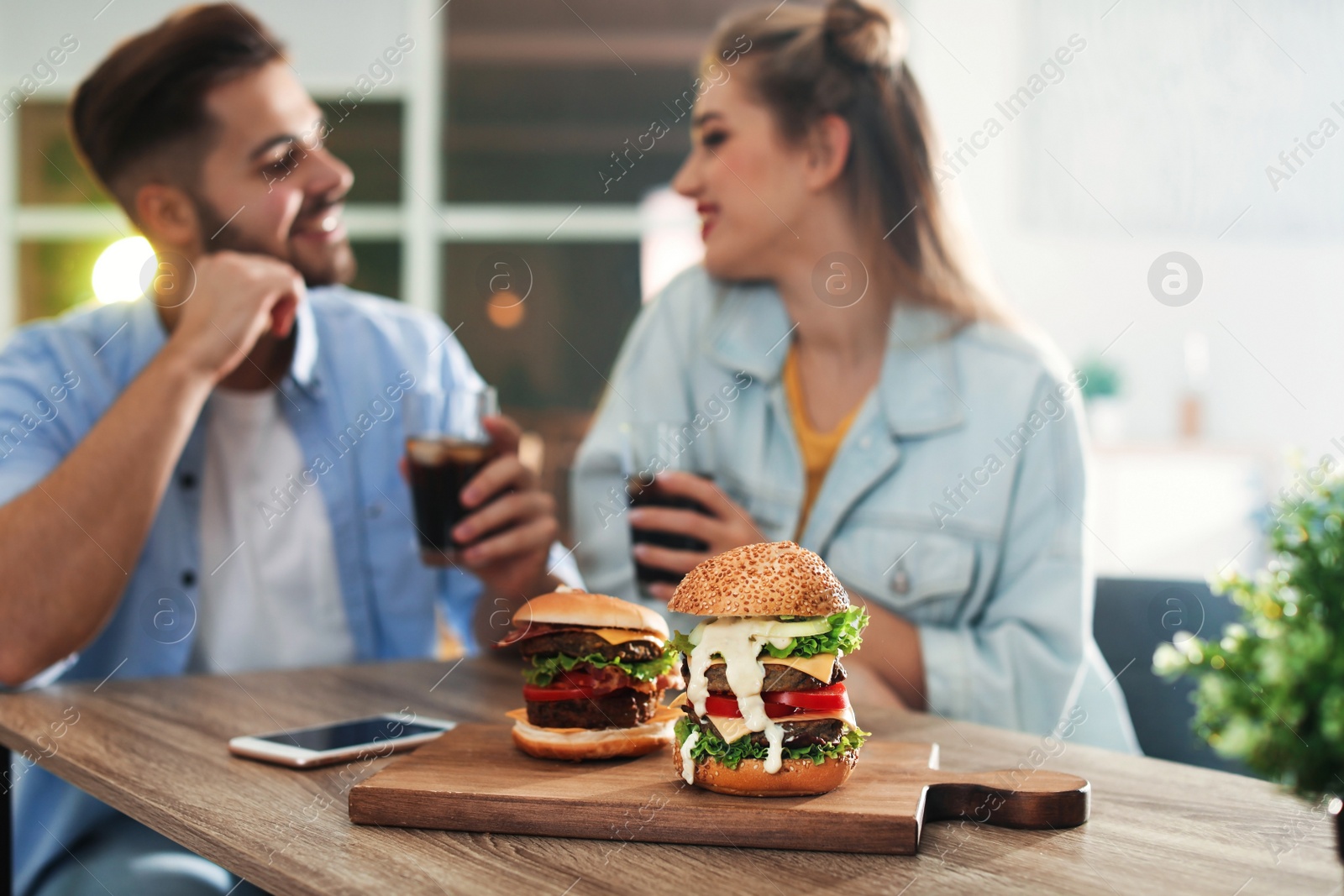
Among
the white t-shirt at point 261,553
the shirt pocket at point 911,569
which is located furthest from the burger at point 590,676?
the white t-shirt at point 261,553

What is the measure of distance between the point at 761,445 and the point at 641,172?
304 centimetres

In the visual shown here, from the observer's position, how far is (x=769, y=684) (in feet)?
3.64

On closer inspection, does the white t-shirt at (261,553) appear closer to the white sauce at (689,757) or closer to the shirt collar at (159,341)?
the shirt collar at (159,341)

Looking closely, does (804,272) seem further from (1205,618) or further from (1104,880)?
(1104,880)

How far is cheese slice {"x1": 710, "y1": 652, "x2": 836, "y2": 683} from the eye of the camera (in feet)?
3.65

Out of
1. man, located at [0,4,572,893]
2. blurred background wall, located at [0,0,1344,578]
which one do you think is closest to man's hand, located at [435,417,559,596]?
man, located at [0,4,572,893]

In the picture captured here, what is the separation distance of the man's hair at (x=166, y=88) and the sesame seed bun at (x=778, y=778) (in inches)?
71.9

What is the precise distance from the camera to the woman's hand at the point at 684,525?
5.51 ft

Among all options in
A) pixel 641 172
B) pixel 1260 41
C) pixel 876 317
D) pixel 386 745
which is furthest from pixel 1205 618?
pixel 1260 41

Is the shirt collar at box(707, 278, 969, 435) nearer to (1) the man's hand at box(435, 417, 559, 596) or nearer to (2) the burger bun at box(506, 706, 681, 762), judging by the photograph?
(1) the man's hand at box(435, 417, 559, 596)

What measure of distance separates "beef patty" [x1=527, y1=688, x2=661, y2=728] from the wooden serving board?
68 millimetres

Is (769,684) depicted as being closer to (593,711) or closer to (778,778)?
(778,778)

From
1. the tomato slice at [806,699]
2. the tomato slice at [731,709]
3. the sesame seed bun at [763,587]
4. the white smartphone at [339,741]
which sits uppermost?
the sesame seed bun at [763,587]

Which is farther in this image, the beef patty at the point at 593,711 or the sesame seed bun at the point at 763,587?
the beef patty at the point at 593,711
